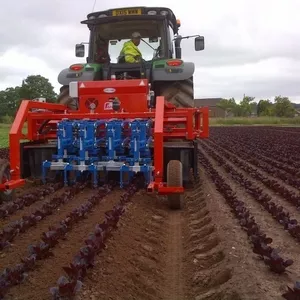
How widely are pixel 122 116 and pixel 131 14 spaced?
206cm

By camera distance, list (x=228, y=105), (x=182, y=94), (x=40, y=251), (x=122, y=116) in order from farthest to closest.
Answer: (x=228, y=105), (x=182, y=94), (x=122, y=116), (x=40, y=251)

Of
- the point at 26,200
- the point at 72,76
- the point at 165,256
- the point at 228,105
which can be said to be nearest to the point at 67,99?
the point at 72,76

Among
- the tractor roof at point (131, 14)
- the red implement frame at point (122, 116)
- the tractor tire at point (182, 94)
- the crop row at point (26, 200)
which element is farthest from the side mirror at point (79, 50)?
the crop row at point (26, 200)

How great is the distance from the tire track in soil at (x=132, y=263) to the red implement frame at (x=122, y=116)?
3.28 feet

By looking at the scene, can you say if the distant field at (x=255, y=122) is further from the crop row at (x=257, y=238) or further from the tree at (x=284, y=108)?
the crop row at (x=257, y=238)

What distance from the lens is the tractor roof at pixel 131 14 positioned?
7.99 meters

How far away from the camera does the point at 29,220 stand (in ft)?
15.6

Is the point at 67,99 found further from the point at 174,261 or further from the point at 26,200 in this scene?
the point at 174,261

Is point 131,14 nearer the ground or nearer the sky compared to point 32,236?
nearer the sky

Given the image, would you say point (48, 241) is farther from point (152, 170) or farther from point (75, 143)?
point (75, 143)

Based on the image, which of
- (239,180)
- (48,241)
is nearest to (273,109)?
(239,180)

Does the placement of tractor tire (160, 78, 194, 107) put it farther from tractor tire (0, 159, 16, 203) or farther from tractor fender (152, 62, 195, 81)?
tractor tire (0, 159, 16, 203)

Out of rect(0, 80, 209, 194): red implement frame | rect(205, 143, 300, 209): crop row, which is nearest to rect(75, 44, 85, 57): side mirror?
rect(0, 80, 209, 194): red implement frame

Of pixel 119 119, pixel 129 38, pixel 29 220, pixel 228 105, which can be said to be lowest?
pixel 29 220
